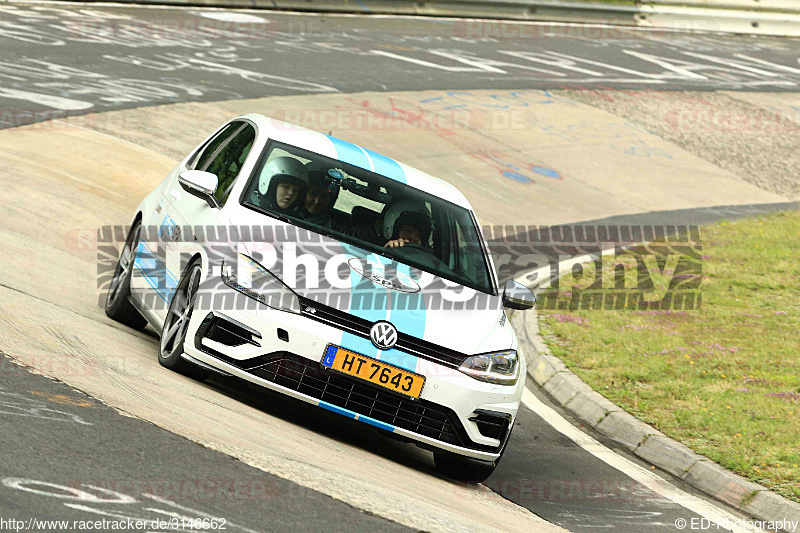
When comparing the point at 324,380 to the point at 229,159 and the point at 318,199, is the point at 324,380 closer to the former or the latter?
the point at 318,199

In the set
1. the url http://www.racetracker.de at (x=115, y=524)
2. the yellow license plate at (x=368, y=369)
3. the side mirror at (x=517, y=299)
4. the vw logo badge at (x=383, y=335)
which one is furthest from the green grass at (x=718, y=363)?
the url http://www.racetracker.de at (x=115, y=524)

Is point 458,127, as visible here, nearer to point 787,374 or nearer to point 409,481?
point 787,374

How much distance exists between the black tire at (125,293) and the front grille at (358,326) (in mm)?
2404

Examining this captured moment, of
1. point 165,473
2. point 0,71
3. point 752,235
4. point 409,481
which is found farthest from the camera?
point 0,71

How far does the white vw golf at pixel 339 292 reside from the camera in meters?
6.02

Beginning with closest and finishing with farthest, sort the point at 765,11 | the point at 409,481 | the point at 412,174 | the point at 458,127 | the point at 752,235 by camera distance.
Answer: the point at 409,481
the point at 412,174
the point at 752,235
the point at 458,127
the point at 765,11

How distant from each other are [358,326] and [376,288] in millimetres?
368

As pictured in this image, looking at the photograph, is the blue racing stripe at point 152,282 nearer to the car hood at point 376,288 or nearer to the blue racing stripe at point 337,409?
the car hood at point 376,288

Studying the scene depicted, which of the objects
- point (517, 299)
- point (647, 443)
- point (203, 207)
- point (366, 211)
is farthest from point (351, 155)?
point (647, 443)

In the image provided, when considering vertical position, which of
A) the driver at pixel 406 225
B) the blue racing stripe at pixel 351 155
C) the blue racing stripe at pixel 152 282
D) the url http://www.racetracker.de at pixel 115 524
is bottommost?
the blue racing stripe at pixel 152 282

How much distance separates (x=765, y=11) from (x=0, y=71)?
1042 inches

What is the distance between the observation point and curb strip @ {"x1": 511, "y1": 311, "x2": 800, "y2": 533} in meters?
6.96

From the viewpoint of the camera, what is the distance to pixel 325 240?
22.2 feet

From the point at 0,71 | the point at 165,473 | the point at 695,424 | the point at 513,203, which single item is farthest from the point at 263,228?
the point at 0,71
